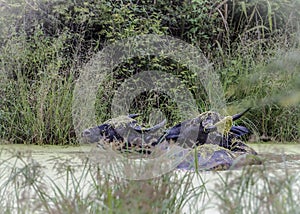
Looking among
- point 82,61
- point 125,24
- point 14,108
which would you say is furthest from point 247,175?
point 125,24

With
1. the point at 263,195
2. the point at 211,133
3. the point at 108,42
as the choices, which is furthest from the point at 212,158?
the point at 108,42

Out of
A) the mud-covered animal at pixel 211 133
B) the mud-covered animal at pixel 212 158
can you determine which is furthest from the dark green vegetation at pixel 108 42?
the mud-covered animal at pixel 212 158

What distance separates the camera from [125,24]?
186 inches

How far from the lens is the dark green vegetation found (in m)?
3.85

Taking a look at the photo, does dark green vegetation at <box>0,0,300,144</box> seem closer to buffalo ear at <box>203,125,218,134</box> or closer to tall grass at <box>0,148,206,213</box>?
buffalo ear at <box>203,125,218,134</box>

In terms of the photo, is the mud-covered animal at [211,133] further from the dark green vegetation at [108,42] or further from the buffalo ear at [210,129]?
the dark green vegetation at [108,42]

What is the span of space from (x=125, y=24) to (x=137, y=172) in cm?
340

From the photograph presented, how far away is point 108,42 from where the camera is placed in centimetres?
464

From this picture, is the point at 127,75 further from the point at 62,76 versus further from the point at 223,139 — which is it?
the point at 223,139

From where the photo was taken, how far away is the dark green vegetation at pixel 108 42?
3848mm

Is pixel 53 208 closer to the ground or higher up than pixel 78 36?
closer to the ground

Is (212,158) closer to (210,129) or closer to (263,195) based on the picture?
(210,129)

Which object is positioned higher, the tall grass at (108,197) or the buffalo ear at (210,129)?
the buffalo ear at (210,129)

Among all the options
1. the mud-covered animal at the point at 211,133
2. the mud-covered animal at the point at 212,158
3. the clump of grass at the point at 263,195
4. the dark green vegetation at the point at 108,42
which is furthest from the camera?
the dark green vegetation at the point at 108,42
